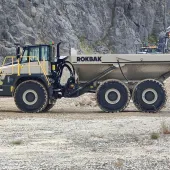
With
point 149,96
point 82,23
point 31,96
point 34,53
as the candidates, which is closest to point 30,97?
point 31,96

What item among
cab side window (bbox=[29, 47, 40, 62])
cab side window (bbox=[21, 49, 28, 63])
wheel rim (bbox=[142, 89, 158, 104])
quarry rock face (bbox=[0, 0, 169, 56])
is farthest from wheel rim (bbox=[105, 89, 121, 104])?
quarry rock face (bbox=[0, 0, 169, 56])

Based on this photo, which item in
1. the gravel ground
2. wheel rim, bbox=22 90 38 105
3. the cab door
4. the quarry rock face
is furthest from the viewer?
the quarry rock face

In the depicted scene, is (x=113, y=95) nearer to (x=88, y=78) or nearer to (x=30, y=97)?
(x=88, y=78)

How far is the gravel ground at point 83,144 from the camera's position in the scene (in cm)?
959

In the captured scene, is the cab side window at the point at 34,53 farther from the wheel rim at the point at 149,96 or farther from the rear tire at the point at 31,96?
the wheel rim at the point at 149,96

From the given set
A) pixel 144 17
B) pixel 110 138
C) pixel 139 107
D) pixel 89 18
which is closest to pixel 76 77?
pixel 139 107

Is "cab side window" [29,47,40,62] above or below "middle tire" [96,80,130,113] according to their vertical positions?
above

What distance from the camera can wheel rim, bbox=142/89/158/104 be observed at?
2019 centimetres

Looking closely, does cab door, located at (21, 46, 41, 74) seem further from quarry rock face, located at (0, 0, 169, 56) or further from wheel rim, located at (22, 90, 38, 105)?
quarry rock face, located at (0, 0, 169, 56)

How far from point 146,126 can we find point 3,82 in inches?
305

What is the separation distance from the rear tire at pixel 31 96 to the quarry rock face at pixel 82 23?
69.4 ft

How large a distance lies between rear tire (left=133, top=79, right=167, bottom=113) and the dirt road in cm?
321

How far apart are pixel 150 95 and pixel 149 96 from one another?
6 centimetres

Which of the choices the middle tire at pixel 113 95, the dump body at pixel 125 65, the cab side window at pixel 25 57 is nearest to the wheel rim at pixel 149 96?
the middle tire at pixel 113 95
